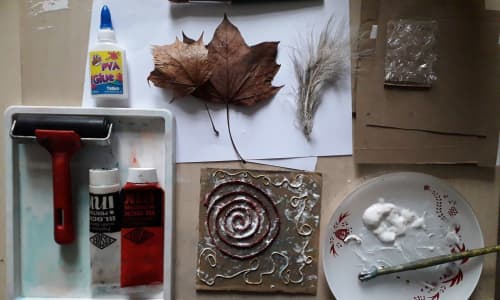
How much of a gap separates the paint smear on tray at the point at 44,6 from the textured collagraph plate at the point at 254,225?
328 mm

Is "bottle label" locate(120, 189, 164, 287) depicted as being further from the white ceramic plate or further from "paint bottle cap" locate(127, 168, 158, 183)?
the white ceramic plate

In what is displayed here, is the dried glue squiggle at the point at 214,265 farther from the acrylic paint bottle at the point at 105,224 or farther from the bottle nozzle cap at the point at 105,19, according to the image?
the bottle nozzle cap at the point at 105,19

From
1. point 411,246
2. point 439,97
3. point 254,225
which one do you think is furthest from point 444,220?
point 254,225

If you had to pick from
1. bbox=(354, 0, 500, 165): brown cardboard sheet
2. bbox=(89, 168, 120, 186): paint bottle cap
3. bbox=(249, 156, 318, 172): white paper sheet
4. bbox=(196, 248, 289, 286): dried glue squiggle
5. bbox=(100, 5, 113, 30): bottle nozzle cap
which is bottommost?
bbox=(196, 248, 289, 286): dried glue squiggle

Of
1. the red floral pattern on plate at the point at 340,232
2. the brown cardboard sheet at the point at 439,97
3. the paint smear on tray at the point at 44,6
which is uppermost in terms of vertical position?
the paint smear on tray at the point at 44,6

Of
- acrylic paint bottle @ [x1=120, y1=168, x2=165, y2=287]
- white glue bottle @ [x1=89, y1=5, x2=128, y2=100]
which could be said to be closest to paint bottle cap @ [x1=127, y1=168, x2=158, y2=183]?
acrylic paint bottle @ [x1=120, y1=168, x2=165, y2=287]

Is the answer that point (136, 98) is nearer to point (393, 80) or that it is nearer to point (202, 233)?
point (202, 233)

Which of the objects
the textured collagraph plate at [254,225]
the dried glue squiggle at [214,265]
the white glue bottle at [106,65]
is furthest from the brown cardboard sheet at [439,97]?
the white glue bottle at [106,65]

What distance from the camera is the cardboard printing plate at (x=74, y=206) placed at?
0.62m

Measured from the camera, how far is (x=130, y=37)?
0.63 meters

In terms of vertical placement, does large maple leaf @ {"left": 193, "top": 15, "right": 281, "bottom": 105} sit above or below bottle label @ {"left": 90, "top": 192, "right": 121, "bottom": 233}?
above

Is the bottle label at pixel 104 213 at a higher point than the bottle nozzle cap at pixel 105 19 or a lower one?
lower

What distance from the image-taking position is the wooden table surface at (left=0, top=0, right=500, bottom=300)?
62cm

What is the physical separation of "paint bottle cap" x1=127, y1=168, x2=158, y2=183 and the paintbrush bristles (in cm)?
24
